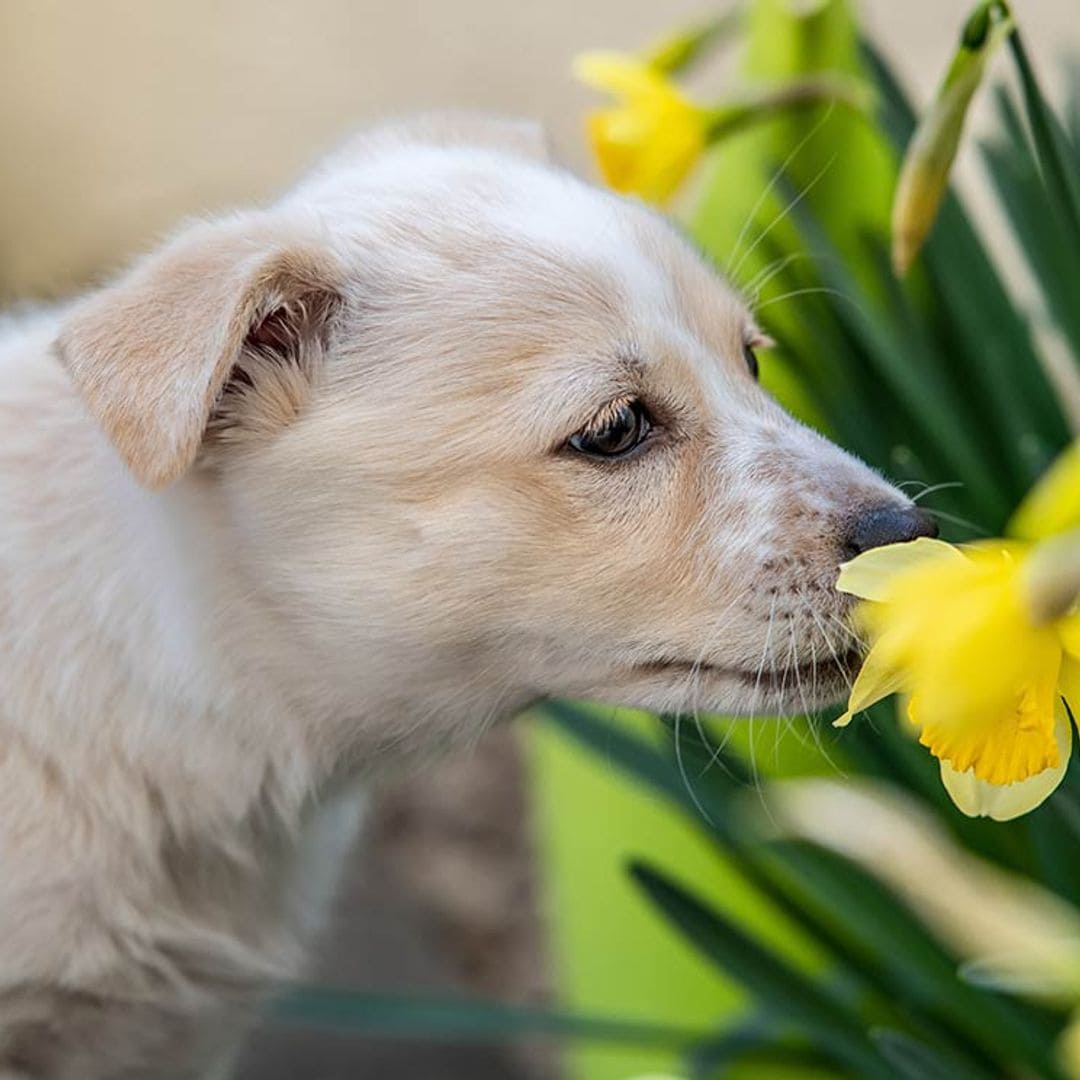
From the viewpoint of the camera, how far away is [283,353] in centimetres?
127

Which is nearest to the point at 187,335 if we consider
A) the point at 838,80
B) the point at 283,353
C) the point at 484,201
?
the point at 283,353

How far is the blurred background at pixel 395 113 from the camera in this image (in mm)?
2049

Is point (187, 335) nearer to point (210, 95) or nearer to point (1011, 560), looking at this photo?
point (1011, 560)

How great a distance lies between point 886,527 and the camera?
1.16 m

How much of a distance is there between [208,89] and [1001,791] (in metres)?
3.52

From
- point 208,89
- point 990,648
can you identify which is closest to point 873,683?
point 990,648

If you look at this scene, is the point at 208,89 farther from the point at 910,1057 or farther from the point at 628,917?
the point at 910,1057

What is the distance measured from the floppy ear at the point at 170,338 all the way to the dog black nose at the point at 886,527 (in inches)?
16.7

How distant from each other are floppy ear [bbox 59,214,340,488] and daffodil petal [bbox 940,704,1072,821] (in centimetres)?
50

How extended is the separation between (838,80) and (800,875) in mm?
750

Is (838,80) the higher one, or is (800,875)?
(838,80)

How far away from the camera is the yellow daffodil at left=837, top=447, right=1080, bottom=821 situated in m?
0.66

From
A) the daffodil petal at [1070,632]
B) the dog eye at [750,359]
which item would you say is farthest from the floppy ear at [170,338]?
the daffodil petal at [1070,632]

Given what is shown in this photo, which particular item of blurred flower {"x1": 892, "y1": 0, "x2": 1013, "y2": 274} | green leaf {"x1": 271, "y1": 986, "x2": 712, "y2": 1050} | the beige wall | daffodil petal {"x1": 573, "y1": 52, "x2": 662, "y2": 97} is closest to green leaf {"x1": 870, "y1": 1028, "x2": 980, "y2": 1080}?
green leaf {"x1": 271, "y1": 986, "x2": 712, "y2": 1050}
